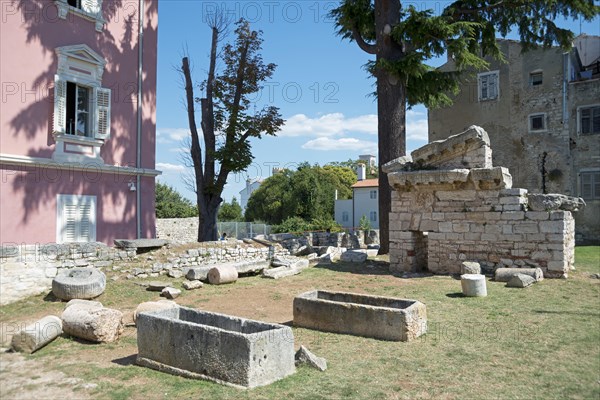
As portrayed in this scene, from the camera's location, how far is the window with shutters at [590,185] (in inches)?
1003

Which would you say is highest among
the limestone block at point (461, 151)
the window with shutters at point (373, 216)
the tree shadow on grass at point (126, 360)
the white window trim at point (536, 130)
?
the white window trim at point (536, 130)

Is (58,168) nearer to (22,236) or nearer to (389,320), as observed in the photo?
(22,236)

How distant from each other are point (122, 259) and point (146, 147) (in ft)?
16.5

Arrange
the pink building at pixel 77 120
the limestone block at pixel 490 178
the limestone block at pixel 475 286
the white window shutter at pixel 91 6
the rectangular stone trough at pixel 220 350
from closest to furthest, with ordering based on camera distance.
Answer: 1. the rectangular stone trough at pixel 220 350
2. the limestone block at pixel 475 286
3. the limestone block at pixel 490 178
4. the pink building at pixel 77 120
5. the white window shutter at pixel 91 6

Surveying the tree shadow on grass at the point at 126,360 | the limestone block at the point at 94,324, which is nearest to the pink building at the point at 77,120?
the limestone block at the point at 94,324

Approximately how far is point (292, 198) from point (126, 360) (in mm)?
41079

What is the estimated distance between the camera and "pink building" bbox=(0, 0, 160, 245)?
1291 centimetres

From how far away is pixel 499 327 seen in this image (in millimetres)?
7883

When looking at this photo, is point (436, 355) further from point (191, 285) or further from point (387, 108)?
point (387, 108)

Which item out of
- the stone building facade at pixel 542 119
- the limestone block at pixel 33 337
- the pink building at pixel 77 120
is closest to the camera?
the limestone block at pixel 33 337

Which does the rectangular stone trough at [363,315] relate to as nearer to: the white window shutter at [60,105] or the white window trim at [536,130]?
the white window shutter at [60,105]

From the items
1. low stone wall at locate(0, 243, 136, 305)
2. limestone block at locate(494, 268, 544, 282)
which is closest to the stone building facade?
limestone block at locate(494, 268, 544, 282)

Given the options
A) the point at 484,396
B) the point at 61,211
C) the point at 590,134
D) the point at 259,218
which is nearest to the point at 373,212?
the point at 259,218

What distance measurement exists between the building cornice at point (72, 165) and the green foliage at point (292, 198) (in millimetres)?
31067
